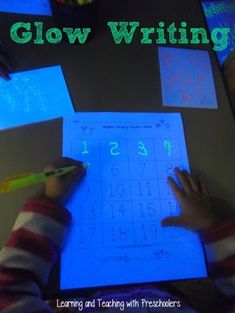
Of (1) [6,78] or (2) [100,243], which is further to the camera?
(1) [6,78]

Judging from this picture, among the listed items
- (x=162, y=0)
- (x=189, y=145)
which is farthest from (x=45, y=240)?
(x=162, y=0)

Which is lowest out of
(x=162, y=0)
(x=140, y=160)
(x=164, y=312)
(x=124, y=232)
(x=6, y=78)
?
(x=164, y=312)

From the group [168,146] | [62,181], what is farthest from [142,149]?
[62,181]

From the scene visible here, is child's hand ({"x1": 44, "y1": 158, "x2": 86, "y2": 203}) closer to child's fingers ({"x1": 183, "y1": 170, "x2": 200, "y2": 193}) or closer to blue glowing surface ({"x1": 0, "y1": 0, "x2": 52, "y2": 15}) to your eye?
child's fingers ({"x1": 183, "y1": 170, "x2": 200, "y2": 193})

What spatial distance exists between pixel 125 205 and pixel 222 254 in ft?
0.59

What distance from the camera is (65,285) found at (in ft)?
1.69

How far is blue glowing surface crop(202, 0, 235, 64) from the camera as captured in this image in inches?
32.1

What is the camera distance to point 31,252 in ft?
1.67

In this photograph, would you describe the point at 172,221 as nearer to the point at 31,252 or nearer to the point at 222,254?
the point at 222,254

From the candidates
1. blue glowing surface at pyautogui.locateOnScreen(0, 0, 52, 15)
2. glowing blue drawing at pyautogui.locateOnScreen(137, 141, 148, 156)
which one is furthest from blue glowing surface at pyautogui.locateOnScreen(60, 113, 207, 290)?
blue glowing surface at pyautogui.locateOnScreen(0, 0, 52, 15)

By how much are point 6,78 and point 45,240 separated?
33 centimetres

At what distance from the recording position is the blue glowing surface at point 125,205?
1.75 ft

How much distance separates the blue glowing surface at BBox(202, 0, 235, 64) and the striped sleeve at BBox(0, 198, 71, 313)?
1.88 ft

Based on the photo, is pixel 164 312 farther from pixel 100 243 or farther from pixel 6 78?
pixel 6 78
